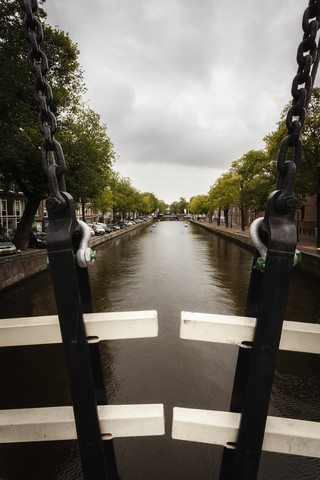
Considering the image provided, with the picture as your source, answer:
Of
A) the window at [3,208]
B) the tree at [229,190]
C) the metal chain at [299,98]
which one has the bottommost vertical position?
the metal chain at [299,98]

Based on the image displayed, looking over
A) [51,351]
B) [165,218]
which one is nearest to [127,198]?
[51,351]

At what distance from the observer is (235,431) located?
5.00 feet

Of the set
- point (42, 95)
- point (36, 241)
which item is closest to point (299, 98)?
point (42, 95)

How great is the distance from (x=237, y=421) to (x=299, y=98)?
6.35 feet

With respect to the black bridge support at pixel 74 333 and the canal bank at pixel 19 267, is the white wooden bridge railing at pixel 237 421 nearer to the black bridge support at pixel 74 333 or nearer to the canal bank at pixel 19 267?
the black bridge support at pixel 74 333

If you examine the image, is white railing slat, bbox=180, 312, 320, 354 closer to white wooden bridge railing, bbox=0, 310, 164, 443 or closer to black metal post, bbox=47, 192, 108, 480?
white wooden bridge railing, bbox=0, 310, 164, 443

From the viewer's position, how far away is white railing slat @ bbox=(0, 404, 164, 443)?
153cm

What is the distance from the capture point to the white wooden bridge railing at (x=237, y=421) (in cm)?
144

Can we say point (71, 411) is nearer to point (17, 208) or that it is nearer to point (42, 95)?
point (42, 95)

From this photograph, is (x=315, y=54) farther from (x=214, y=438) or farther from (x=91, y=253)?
(x=214, y=438)

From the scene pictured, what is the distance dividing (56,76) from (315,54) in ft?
64.5

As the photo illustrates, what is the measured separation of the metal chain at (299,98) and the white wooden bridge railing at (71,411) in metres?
1.03

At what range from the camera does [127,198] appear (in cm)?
5559

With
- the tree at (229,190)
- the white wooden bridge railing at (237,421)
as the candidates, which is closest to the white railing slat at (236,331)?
the white wooden bridge railing at (237,421)
